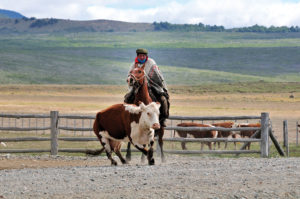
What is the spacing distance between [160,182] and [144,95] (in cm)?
325

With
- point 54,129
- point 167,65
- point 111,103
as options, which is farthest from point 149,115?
point 167,65

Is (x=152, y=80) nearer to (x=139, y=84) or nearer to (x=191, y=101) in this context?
(x=139, y=84)

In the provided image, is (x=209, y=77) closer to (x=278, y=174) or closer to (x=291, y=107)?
(x=291, y=107)

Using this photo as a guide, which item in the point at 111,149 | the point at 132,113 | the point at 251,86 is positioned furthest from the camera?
the point at 251,86

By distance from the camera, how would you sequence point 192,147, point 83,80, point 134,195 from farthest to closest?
point 83,80 < point 192,147 < point 134,195

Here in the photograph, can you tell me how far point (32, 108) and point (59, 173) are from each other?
3162cm

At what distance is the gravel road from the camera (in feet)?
31.5

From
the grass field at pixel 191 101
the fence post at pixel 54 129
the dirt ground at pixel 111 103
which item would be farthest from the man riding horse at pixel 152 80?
the grass field at pixel 191 101

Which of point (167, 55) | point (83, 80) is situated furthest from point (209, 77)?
point (167, 55)

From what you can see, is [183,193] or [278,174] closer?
[183,193]

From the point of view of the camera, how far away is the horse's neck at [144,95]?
43.8ft

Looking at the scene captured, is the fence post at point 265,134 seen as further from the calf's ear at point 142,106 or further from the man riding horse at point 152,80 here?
the calf's ear at point 142,106

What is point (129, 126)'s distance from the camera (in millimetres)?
13273

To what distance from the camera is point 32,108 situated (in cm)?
4303
